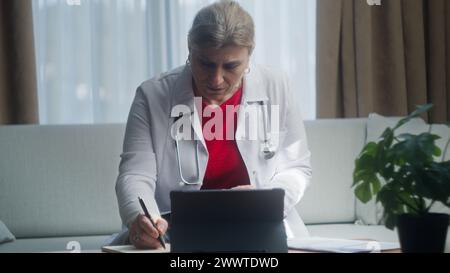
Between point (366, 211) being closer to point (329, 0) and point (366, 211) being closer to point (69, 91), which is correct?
point (329, 0)

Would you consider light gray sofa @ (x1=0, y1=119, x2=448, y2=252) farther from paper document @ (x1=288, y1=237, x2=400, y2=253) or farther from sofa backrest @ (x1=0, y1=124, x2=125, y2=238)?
paper document @ (x1=288, y1=237, x2=400, y2=253)

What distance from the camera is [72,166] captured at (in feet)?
6.12

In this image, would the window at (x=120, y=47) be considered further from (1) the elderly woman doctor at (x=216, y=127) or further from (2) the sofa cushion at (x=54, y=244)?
(1) the elderly woman doctor at (x=216, y=127)

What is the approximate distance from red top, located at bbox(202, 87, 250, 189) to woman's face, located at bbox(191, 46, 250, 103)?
0.09 ft

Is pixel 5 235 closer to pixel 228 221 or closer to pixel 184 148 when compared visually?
pixel 184 148

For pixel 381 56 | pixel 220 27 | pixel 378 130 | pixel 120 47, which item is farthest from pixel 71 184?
pixel 381 56

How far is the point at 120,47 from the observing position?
232 cm

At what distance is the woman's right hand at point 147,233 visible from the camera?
3.47ft

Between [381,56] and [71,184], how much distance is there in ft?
3.71

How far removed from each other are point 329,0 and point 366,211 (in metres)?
0.84

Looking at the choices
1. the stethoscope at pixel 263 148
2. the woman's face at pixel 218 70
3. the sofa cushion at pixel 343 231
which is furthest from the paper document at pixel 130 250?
the sofa cushion at pixel 343 231

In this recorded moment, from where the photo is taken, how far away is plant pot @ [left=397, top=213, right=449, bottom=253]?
34.2 inches

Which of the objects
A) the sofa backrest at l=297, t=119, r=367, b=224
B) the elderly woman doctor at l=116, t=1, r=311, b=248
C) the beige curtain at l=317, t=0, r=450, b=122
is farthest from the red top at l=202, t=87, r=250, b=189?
the beige curtain at l=317, t=0, r=450, b=122

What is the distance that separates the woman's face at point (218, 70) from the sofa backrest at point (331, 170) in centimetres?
56
